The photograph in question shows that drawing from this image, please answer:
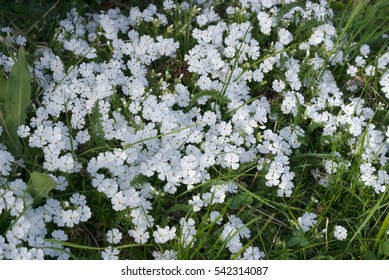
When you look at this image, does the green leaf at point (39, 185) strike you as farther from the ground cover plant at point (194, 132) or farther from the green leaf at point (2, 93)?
the green leaf at point (2, 93)

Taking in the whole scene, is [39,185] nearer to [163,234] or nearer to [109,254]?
[109,254]

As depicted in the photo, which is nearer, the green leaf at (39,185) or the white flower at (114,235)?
the green leaf at (39,185)

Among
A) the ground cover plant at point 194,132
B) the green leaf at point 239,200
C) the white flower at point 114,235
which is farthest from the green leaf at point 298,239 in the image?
the white flower at point 114,235

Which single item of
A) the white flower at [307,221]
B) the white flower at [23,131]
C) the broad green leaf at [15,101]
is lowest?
the white flower at [307,221]

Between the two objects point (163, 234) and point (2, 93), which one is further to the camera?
point (2, 93)

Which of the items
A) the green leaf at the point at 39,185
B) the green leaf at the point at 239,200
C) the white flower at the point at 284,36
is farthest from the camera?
the white flower at the point at 284,36

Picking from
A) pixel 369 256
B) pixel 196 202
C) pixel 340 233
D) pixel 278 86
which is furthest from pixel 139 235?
pixel 278 86

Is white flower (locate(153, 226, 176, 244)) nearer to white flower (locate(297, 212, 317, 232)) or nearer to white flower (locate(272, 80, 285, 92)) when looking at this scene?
white flower (locate(297, 212, 317, 232))
